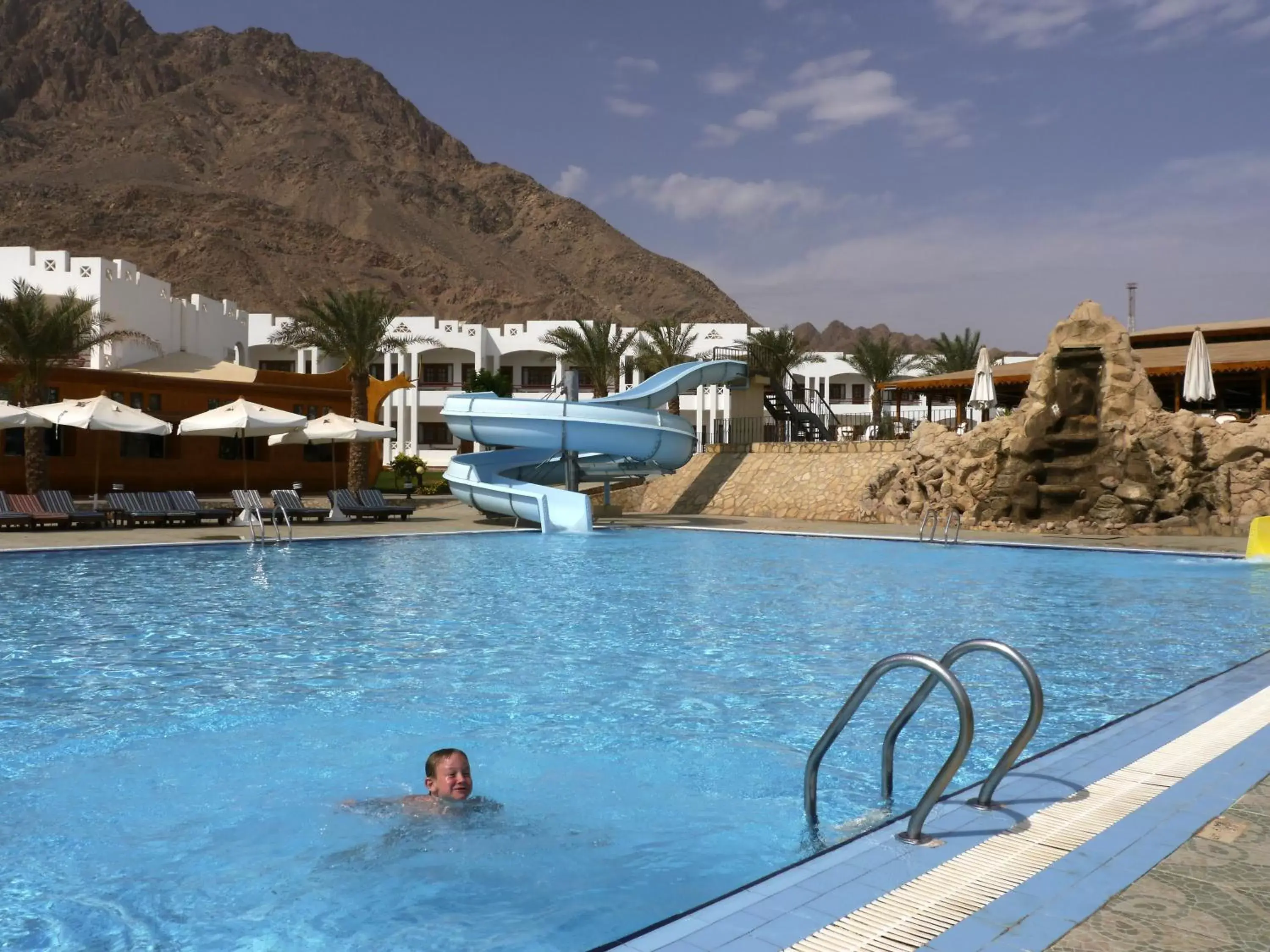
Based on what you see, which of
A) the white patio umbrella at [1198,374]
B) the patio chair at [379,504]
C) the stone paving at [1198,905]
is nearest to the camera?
the stone paving at [1198,905]

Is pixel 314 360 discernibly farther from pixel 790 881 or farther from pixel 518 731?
pixel 790 881

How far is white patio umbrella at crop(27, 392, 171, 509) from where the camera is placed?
813 inches

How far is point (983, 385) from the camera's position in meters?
26.3

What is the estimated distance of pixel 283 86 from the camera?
556 feet

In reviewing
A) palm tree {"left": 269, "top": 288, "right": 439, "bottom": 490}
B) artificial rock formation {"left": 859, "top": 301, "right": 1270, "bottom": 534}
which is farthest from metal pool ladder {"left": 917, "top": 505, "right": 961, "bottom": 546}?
palm tree {"left": 269, "top": 288, "right": 439, "bottom": 490}

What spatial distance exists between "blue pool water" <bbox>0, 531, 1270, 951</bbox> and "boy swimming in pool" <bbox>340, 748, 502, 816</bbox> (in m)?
0.11

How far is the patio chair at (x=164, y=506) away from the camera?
21.4 m

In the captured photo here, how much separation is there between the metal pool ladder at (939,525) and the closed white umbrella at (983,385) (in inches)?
158

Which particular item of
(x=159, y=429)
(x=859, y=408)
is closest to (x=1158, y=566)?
(x=159, y=429)

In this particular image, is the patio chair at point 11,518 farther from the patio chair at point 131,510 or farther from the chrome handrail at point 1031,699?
the chrome handrail at point 1031,699

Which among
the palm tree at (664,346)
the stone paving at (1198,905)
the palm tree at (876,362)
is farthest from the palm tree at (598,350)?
the stone paving at (1198,905)

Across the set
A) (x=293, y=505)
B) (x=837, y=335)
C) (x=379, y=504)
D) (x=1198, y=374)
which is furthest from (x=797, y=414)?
(x=837, y=335)

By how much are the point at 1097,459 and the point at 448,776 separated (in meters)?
19.5

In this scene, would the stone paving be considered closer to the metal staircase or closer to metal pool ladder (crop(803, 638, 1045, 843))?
metal pool ladder (crop(803, 638, 1045, 843))
